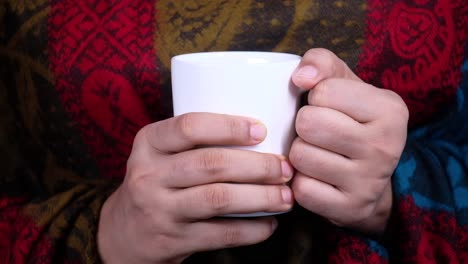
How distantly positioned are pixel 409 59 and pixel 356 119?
24 cm

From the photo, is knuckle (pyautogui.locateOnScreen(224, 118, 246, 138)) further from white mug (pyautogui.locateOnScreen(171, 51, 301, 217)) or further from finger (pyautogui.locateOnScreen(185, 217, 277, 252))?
finger (pyautogui.locateOnScreen(185, 217, 277, 252))

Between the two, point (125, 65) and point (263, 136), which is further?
point (125, 65)

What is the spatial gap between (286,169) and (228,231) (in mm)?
101

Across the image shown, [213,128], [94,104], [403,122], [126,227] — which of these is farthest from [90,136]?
[403,122]

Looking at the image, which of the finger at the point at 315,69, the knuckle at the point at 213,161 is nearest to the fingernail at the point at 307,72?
the finger at the point at 315,69

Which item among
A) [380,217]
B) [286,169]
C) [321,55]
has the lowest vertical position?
[380,217]

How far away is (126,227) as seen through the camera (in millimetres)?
662

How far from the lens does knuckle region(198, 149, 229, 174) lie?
539 millimetres

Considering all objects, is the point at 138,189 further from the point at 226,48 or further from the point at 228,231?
the point at 226,48

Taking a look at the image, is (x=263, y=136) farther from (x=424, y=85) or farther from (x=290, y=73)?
(x=424, y=85)

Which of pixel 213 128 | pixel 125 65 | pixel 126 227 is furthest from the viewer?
pixel 125 65

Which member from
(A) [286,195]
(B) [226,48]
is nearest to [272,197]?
(A) [286,195]

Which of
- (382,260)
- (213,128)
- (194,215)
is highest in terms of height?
(213,128)

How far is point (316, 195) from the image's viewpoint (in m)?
0.58
